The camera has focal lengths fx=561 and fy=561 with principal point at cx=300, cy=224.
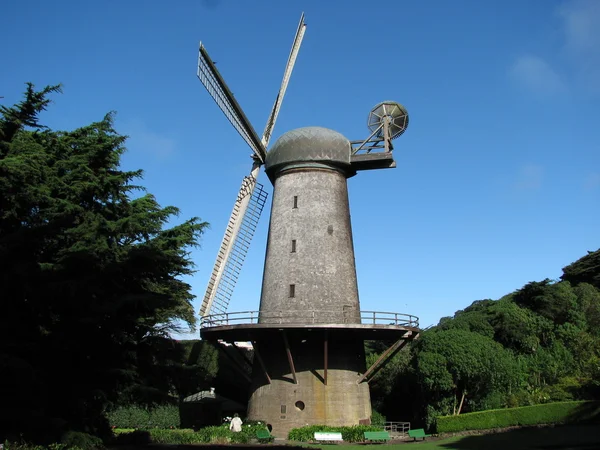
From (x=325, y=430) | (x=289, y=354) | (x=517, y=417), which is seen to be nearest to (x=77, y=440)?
(x=289, y=354)

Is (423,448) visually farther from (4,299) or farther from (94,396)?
(4,299)

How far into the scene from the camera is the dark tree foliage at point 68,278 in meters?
14.4

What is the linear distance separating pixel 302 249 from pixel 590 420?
1618cm

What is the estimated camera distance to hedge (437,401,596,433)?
1063 inches

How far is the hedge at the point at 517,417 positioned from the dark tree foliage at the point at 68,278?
1547cm

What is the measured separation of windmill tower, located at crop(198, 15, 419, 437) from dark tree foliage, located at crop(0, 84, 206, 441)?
5803mm

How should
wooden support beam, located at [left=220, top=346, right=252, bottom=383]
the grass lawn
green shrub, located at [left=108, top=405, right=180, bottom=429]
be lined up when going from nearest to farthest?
the grass lawn < wooden support beam, located at [left=220, top=346, right=252, bottom=383] < green shrub, located at [left=108, top=405, right=180, bottom=429]

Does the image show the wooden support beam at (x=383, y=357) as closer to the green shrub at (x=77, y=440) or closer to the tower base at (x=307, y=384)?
the tower base at (x=307, y=384)

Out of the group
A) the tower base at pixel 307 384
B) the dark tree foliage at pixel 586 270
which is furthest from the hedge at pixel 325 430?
the dark tree foliage at pixel 586 270

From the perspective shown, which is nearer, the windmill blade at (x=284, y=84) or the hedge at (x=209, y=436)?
the hedge at (x=209, y=436)

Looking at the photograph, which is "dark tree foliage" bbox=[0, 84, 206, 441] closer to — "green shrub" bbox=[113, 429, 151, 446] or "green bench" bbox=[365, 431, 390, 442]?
"green shrub" bbox=[113, 429, 151, 446]

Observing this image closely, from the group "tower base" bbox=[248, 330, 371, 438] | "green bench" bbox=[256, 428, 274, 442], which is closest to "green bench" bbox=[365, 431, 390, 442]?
"tower base" bbox=[248, 330, 371, 438]

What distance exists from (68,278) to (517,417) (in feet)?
73.1

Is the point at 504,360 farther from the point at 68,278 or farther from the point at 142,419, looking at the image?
the point at 68,278
